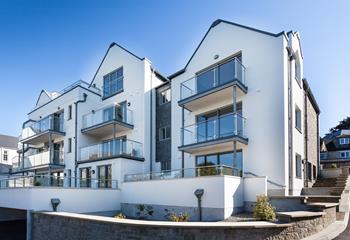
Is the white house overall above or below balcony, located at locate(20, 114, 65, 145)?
below

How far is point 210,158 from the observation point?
16469 mm

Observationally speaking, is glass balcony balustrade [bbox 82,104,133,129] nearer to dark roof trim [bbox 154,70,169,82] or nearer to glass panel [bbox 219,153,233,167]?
dark roof trim [bbox 154,70,169,82]

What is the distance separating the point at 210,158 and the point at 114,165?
6464 millimetres

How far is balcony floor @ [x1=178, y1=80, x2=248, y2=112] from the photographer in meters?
14.9

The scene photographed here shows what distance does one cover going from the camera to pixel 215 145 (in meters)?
15.1

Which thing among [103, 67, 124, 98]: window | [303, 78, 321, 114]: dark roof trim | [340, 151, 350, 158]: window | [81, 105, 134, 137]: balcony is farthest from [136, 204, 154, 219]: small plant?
[340, 151, 350, 158]: window

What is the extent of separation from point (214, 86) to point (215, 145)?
3.36 metres

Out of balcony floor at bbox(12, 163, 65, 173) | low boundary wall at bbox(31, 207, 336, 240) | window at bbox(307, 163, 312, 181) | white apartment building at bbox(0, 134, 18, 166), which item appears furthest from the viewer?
white apartment building at bbox(0, 134, 18, 166)

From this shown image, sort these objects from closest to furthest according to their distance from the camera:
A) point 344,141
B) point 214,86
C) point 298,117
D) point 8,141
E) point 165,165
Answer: point 214,86
point 298,117
point 165,165
point 344,141
point 8,141

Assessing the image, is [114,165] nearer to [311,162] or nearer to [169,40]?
[169,40]

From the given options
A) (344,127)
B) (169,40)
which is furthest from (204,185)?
(344,127)

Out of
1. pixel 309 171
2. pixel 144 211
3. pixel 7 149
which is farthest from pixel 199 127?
pixel 7 149

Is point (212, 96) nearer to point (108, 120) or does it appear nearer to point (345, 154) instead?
point (108, 120)

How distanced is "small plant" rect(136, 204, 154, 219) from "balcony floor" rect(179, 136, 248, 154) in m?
3.89
